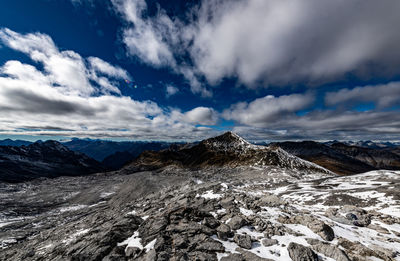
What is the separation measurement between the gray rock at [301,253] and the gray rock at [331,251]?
90cm

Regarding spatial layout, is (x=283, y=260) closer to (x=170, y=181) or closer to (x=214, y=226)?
(x=214, y=226)

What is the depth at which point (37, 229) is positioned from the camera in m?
42.4

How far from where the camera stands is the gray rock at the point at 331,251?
9.83m

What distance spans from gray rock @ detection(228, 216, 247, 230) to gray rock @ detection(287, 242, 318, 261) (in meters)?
3.66

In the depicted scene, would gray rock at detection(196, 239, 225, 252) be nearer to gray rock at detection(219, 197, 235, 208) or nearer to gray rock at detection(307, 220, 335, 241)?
gray rock at detection(219, 197, 235, 208)

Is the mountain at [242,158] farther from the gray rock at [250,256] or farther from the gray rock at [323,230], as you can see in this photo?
the gray rock at [250,256]

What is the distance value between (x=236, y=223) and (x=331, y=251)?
20.3 feet

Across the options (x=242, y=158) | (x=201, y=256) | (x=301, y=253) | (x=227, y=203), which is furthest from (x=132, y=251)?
(x=242, y=158)

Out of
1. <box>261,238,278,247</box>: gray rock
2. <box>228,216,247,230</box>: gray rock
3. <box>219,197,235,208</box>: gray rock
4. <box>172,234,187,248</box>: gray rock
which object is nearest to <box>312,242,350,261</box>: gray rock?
<box>261,238,278,247</box>: gray rock

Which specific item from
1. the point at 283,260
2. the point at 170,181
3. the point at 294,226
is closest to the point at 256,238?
the point at 283,260

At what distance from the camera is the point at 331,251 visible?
10.3 meters

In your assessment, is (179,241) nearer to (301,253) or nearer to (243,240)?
(243,240)

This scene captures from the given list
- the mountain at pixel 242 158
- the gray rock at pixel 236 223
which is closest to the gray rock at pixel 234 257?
the gray rock at pixel 236 223

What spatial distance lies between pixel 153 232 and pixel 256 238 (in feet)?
26.8
